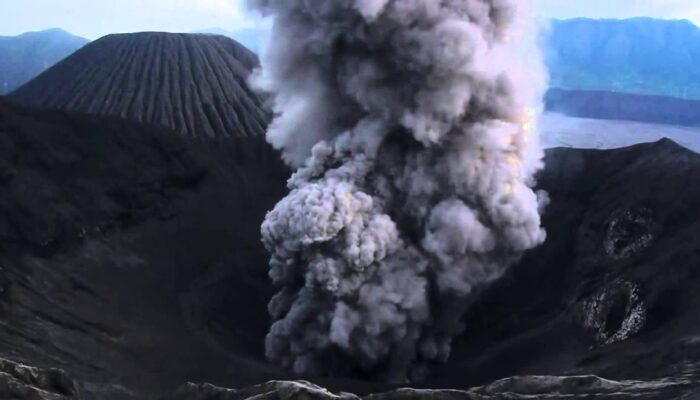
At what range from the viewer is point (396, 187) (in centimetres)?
3288

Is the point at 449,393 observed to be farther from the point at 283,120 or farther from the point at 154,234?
the point at 154,234

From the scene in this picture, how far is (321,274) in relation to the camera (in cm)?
2984

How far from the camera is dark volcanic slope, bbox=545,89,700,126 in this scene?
125725 mm

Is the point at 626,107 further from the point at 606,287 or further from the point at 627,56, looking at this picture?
the point at 606,287

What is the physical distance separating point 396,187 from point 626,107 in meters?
112

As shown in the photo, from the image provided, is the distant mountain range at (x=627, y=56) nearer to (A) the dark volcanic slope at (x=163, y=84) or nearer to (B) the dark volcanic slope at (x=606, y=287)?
(A) the dark volcanic slope at (x=163, y=84)

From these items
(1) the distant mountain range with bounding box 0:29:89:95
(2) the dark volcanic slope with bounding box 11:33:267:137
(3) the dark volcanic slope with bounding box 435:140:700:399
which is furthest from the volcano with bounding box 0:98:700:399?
(1) the distant mountain range with bounding box 0:29:89:95

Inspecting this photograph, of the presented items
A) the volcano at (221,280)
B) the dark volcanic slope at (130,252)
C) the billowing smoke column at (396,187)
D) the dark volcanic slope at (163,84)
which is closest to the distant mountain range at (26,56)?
the dark volcanic slope at (163,84)

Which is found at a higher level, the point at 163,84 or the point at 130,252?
the point at 163,84

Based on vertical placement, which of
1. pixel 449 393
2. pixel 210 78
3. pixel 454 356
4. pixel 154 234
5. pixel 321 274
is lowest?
pixel 449 393

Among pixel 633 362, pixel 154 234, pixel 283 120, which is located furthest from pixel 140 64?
pixel 633 362

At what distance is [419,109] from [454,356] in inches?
435

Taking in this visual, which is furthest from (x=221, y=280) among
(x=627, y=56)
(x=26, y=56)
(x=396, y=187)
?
(x=627, y=56)

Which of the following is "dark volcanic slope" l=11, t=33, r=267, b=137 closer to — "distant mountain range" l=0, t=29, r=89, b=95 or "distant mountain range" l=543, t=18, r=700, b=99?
"distant mountain range" l=0, t=29, r=89, b=95
